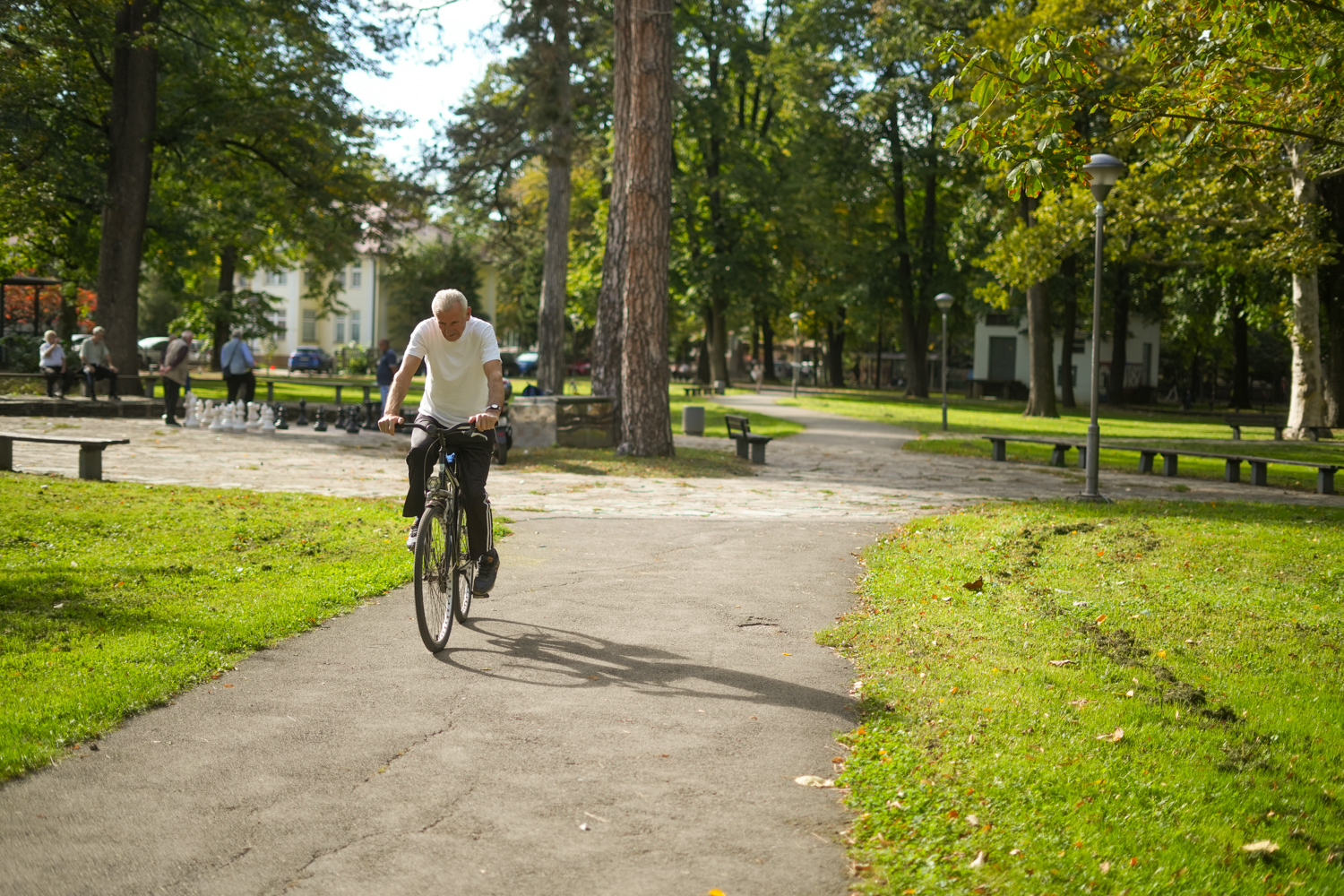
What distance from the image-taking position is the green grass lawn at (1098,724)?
3.69 metres

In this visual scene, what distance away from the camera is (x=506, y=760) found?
457 cm

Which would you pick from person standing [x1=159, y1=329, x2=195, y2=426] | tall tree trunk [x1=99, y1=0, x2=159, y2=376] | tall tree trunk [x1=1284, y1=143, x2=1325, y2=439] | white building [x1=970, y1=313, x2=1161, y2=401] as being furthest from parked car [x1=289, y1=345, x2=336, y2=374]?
tall tree trunk [x1=1284, y1=143, x2=1325, y2=439]

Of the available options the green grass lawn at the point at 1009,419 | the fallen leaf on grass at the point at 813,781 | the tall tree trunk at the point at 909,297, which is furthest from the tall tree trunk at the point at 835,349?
the fallen leaf on grass at the point at 813,781

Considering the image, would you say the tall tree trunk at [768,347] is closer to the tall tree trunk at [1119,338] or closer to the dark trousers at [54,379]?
the tall tree trunk at [1119,338]

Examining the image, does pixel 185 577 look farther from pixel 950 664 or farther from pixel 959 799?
pixel 959 799

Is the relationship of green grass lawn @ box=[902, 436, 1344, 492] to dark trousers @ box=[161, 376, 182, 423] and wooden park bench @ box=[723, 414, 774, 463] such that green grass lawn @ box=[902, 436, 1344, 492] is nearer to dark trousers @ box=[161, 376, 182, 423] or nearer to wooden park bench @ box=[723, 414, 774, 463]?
wooden park bench @ box=[723, 414, 774, 463]

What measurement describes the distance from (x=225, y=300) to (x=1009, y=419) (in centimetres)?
2708

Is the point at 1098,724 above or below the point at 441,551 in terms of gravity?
below

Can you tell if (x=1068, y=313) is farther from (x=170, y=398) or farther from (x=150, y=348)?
(x=150, y=348)

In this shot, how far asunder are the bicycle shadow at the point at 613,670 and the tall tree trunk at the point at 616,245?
39.1ft

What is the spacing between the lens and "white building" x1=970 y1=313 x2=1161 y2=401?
2215 inches

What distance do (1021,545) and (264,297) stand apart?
38159 millimetres

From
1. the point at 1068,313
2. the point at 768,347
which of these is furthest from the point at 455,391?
the point at 768,347

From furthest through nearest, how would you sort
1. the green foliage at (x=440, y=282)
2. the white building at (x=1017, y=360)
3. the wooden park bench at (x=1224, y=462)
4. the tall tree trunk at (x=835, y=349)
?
the green foliage at (x=440, y=282) → the tall tree trunk at (x=835, y=349) → the white building at (x=1017, y=360) → the wooden park bench at (x=1224, y=462)
